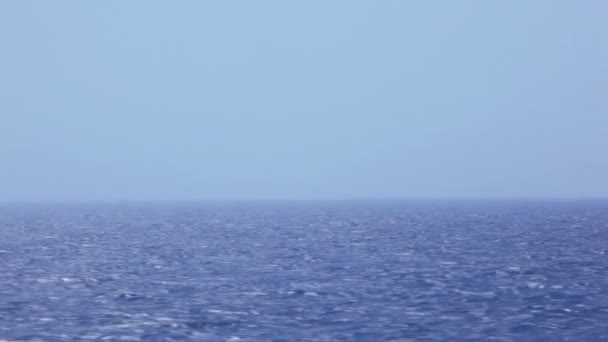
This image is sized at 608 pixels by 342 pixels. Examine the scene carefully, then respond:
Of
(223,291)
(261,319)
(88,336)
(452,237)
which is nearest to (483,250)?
(452,237)

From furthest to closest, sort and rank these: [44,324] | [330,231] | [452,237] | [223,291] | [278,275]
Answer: [330,231] → [452,237] → [278,275] → [223,291] → [44,324]

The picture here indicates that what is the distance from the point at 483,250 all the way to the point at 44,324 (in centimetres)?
3632

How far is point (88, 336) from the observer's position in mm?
29906

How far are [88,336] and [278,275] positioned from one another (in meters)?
17.7

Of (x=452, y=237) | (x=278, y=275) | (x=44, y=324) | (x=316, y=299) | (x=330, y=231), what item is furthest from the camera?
(x=330, y=231)

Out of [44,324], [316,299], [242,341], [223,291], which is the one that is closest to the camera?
[242,341]

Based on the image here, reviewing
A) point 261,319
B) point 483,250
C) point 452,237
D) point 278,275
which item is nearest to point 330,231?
point 452,237

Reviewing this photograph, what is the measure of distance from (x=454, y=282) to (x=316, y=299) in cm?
789

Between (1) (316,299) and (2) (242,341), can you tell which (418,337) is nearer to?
(2) (242,341)

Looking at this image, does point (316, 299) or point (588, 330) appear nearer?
point (588, 330)

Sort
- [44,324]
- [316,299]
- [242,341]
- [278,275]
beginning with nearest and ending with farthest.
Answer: [242,341]
[44,324]
[316,299]
[278,275]

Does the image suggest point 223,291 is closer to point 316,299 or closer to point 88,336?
point 316,299

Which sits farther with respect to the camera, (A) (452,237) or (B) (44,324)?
(A) (452,237)

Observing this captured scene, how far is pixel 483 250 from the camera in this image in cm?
6319
